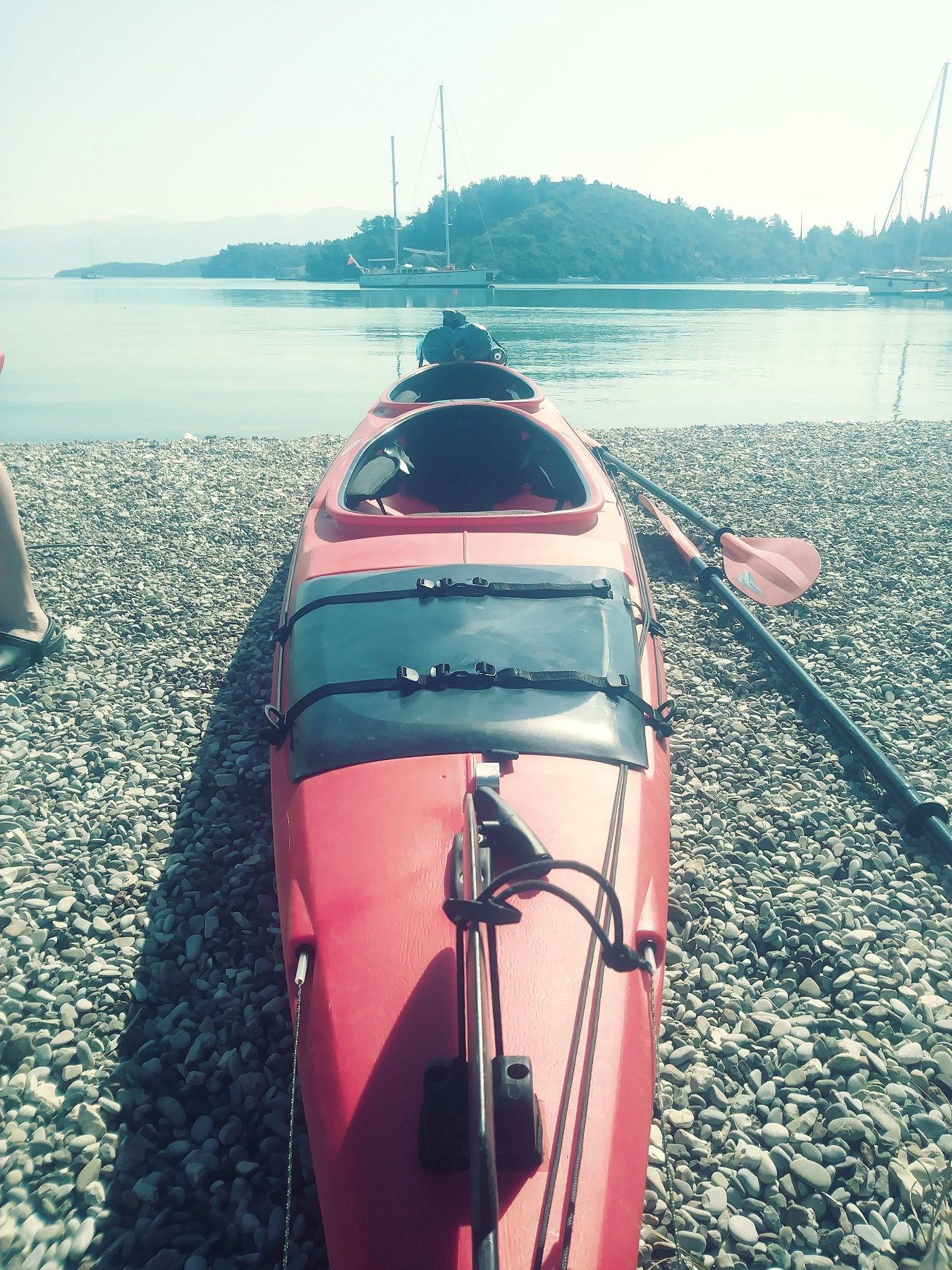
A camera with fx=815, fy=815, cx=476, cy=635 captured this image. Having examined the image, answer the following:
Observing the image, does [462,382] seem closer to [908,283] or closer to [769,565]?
[769,565]

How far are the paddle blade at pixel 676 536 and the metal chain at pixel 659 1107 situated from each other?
4521 millimetres

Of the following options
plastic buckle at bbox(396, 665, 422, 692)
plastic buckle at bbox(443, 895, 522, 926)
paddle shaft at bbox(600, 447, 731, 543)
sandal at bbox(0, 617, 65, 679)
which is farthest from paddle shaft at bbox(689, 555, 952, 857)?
sandal at bbox(0, 617, 65, 679)

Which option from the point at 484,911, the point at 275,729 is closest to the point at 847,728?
the point at 275,729

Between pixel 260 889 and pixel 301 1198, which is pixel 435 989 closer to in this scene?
pixel 301 1198

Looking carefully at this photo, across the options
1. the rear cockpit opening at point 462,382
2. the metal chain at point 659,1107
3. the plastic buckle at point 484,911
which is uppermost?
the rear cockpit opening at point 462,382

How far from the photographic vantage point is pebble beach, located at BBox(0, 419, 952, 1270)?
217cm

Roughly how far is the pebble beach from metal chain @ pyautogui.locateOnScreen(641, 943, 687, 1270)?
1.0 inches

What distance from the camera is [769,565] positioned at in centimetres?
625

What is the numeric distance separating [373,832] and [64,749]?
2.38 m

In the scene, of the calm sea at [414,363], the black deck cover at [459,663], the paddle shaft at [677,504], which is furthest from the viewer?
the calm sea at [414,363]

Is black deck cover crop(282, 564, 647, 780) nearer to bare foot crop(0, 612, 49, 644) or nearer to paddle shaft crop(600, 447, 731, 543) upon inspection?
bare foot crop(0, 612, 49, 644)

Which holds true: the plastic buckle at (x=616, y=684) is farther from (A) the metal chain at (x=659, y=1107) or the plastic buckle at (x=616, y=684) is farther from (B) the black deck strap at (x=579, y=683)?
(A) the metal chain at (x=659, y=1107)

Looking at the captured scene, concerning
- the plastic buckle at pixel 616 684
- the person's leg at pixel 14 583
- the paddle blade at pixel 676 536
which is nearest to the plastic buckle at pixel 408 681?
the plastic buckle at pixel 616 684

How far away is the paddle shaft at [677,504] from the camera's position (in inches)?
272
